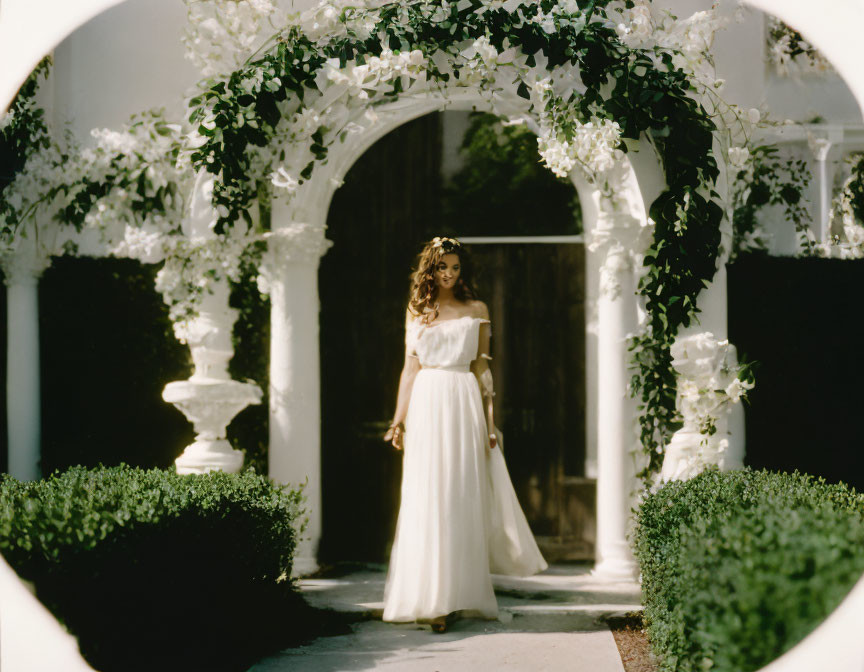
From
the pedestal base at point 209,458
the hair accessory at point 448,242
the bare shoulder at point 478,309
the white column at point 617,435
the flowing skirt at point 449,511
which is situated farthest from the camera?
the white column at point 617,435

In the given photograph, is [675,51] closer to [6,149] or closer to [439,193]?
[439,193]

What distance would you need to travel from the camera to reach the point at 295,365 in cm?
546

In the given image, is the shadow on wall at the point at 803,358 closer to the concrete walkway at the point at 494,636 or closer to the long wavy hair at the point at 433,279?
the concrete walkway at the point at 494,636

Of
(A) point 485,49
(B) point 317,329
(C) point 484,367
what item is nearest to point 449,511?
(C) point 484,367

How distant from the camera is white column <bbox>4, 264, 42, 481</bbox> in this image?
573cm

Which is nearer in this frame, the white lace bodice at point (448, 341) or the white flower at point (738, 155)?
the white lace bodice at point (448, 341)

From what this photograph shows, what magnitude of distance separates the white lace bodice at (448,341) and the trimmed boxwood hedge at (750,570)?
140 cm

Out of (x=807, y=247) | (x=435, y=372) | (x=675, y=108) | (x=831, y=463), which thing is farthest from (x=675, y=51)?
(x=831, y=463)

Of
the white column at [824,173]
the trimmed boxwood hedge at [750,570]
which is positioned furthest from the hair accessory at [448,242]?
the white column at [824,173]

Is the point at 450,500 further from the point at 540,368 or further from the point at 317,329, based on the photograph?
the point at 540,368

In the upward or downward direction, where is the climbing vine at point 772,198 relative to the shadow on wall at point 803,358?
upward

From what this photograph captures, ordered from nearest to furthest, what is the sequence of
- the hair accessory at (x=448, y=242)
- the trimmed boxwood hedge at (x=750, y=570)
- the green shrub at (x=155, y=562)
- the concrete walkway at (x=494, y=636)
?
the trimmed boxwood hedge at (x=750, y=570)
the green shrub at (x=155, y=562)
the concrete walkway at (x=494, y=636)
the hair accessory at (x=448, y=242)

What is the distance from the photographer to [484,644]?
437 centimetres

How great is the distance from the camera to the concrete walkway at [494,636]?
412cm
